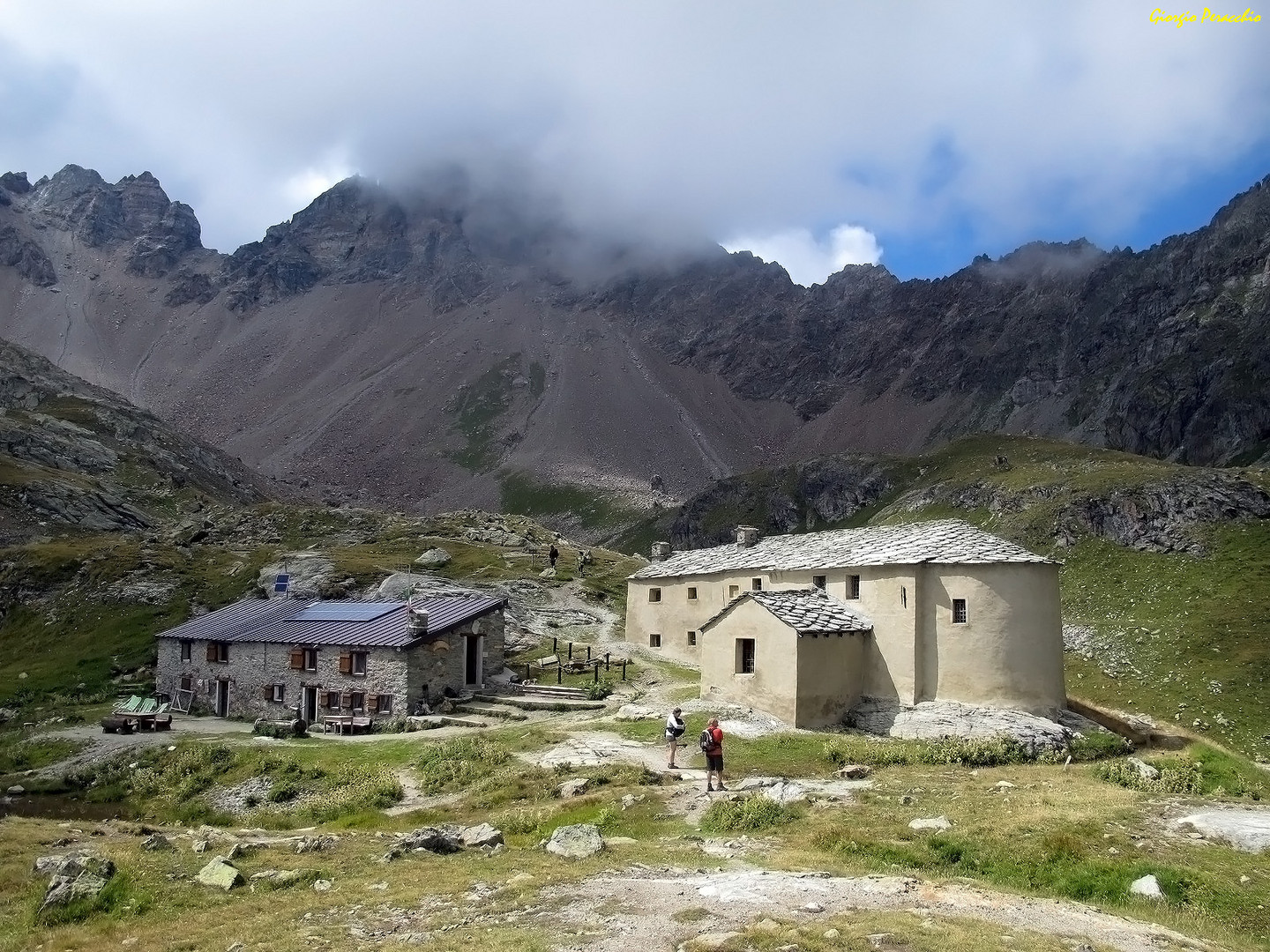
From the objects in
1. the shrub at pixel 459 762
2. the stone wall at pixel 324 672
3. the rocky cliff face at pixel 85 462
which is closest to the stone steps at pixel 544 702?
the stone wall at pixel 324 672

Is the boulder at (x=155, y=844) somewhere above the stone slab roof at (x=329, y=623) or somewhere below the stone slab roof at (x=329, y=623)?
below

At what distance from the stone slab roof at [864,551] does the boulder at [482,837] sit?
74.1 ft

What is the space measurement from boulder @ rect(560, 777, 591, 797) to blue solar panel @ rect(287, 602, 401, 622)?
24.0m

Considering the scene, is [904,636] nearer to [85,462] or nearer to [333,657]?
[333,657]

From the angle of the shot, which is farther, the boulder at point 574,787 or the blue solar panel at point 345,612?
the blue solar panel at point 345,612

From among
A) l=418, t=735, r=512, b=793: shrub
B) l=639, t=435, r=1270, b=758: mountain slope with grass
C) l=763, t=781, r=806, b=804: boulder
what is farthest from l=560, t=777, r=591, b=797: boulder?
l=639, t=435, r=1270, b=758: mountain slope with grass

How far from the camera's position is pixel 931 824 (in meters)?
21.0

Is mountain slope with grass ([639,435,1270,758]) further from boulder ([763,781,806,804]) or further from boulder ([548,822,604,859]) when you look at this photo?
boulder ([548,822,604,859])

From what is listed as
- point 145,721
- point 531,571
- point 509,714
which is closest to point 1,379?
point 531,571

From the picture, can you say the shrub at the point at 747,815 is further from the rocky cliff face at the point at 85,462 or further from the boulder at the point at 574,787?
the rocky cliff face at the point at 85,462

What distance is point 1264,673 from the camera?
59.4 metres

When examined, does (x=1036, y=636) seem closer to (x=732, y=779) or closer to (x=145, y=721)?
(x=732, y=779)

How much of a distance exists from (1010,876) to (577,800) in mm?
11498

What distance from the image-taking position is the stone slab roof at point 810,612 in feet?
119
